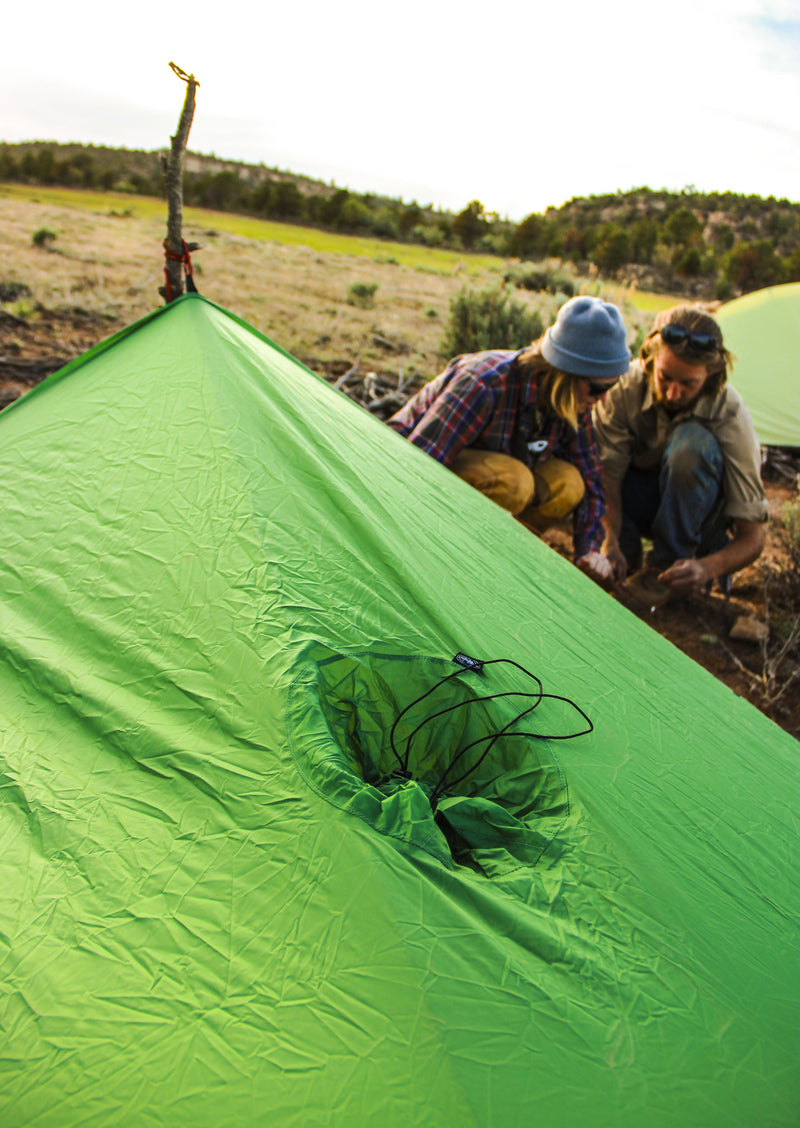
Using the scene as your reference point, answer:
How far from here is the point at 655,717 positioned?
163 centimetres

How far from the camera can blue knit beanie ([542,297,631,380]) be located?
246cm

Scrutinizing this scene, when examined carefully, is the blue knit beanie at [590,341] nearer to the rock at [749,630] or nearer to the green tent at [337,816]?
the green tent at [337,816]

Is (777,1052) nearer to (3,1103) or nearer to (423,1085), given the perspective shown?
(423,1085)

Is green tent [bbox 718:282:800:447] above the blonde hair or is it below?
above

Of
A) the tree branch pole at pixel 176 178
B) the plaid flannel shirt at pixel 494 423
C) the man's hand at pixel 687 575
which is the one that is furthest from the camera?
the man's hand at pixel 687 575

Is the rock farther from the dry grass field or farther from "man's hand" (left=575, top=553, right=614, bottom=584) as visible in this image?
"man's hand" (left=575, top=553, right=614, bottom=584)

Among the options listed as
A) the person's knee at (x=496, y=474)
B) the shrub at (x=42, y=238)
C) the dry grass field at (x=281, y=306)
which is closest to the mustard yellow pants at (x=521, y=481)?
the person's knee at (x=496, y=474)

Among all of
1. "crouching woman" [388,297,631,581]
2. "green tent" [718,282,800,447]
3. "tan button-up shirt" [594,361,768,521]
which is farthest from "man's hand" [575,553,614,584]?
"green tent" [718,282,800,447]

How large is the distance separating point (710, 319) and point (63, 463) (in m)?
2.47

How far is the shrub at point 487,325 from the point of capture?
6.69 meters

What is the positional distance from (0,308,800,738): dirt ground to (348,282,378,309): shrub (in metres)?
5.62

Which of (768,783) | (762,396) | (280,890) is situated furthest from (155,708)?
(762,396)

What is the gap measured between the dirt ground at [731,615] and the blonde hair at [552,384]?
126cm

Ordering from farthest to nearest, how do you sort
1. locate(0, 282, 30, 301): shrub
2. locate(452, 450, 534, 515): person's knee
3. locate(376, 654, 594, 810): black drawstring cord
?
locate(0, 282, 30, 301): shrub < locate(452, 450, 534, 515): person's knee < locate(376, 654, 594, 810): black drawstring cord
